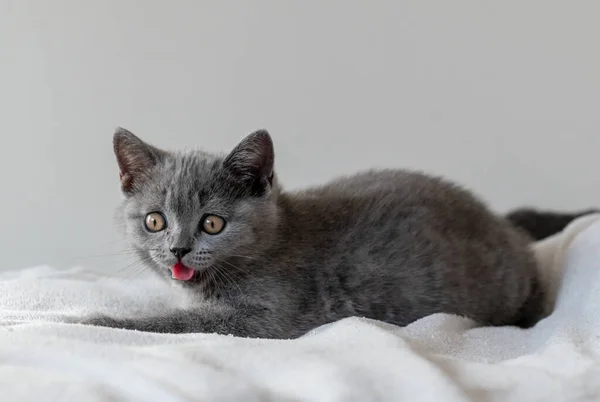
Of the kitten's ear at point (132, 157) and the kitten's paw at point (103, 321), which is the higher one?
the kitten's ear at point (132, 157)

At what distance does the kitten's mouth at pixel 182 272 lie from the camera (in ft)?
4.00

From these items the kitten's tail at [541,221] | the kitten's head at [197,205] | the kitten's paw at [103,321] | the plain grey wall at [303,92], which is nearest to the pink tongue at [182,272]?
the kitten's head at [197,205]

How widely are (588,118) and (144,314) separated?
1639 millimetres

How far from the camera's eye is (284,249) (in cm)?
131

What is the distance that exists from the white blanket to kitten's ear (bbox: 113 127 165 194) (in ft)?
1.03

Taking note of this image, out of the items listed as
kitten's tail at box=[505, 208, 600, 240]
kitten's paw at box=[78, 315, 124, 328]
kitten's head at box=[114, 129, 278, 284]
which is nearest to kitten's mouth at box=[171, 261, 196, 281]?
kitten's head at box=[114, 129, 278, 284]

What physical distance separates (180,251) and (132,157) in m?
0.26

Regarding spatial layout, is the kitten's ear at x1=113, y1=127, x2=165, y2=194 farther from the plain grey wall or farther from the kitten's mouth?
the plain grey wall

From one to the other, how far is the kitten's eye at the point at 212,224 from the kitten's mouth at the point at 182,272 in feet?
0.27

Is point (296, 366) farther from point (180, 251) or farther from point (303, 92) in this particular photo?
point (303, 92)

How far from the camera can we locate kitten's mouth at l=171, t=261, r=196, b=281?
1.22m

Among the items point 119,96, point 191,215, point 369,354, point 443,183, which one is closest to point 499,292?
point 443,183

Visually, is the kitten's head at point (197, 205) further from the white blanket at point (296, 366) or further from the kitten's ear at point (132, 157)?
the white blanket at point (296, 366)

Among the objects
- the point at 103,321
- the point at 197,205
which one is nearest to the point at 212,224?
the point at 197,205
